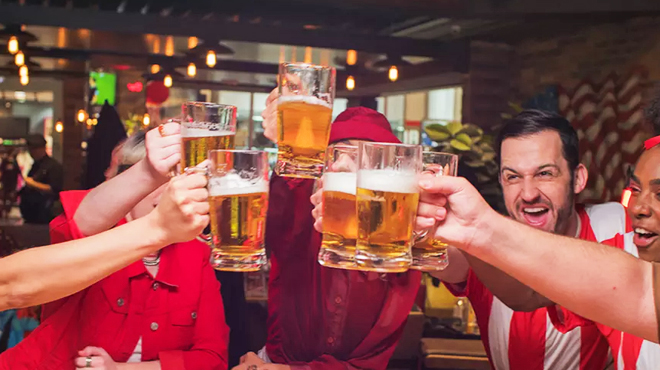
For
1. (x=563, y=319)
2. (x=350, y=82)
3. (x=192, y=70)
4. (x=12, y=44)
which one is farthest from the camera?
(x=350, y=82)

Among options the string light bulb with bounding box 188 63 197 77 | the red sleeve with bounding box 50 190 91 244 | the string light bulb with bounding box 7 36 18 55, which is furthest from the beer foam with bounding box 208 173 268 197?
the string light bulb with bounding box 7 36 18 55

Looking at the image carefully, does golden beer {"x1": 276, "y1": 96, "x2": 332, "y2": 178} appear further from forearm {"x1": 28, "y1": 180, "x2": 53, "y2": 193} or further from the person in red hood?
forearm {"x1": 28, "y1": 180, "x2": 53, "y2": 193}

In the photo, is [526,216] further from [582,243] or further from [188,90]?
[188,90]

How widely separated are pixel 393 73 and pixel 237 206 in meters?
5.47

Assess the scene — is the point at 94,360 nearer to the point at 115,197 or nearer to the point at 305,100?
the point at 115,197

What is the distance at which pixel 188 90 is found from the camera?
21.1 ft

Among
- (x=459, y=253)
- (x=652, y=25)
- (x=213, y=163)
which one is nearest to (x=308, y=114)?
(x=213, y=163)

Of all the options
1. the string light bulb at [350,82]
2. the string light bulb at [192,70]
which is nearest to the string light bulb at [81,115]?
the string light bulb at [192,70]

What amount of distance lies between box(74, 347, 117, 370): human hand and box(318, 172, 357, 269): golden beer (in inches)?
33.8

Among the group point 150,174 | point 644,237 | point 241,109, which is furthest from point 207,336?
point 241,109

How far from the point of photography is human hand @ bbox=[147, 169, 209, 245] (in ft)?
4.23

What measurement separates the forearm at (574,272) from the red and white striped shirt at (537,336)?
0.89 m

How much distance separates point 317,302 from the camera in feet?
9.20

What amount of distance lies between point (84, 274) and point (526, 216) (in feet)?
5.34
